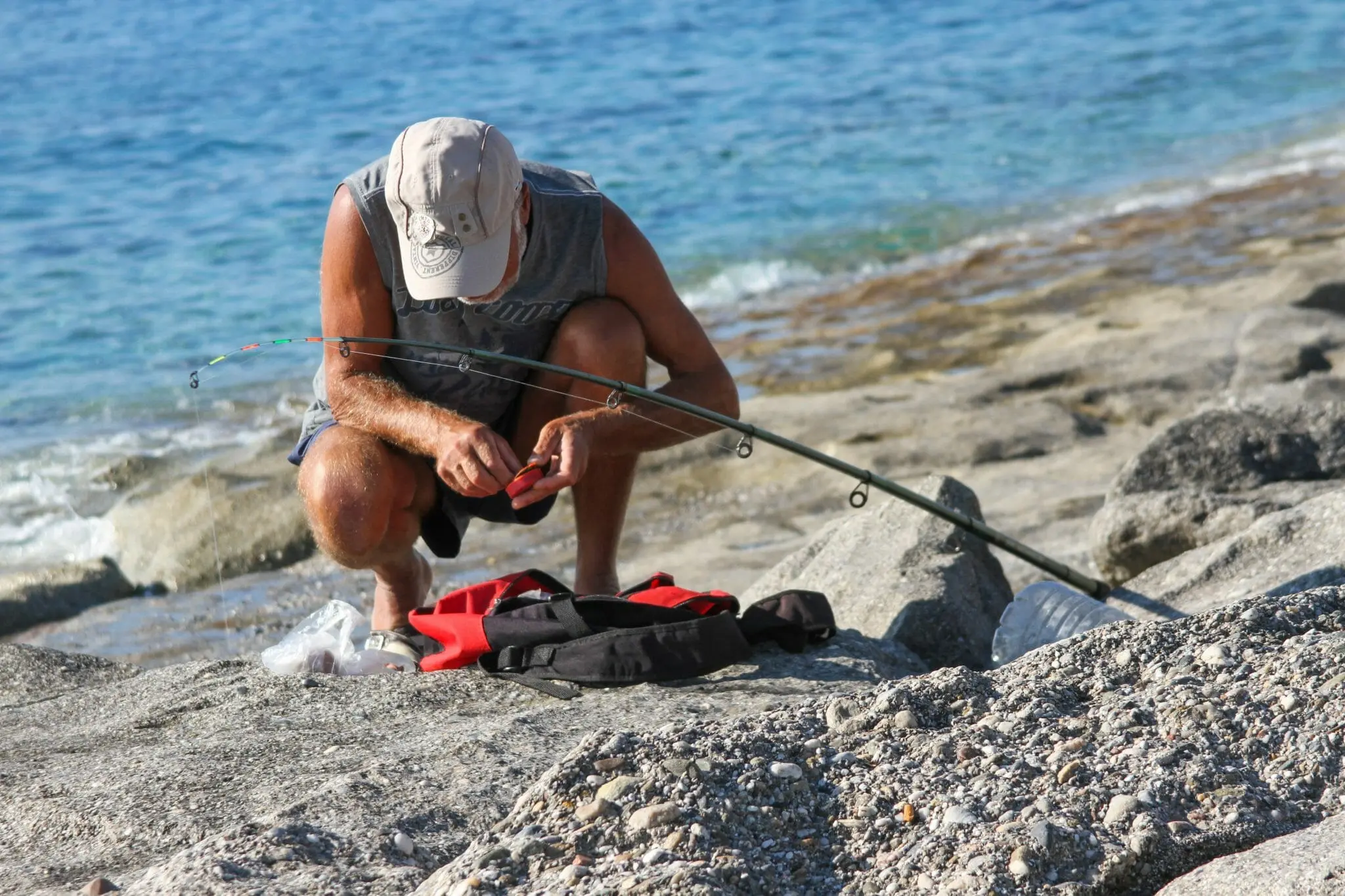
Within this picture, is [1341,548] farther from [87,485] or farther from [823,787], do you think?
[87,485]

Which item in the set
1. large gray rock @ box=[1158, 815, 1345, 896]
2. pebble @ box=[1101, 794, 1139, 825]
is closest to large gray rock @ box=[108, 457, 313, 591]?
pebble @ box=[1101, 794, 1139, 825]

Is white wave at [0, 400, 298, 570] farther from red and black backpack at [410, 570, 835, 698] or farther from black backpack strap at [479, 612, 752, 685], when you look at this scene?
black backpack strap at [479, 612, 752, 685]

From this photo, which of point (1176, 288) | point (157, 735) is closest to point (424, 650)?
point (157, 735)

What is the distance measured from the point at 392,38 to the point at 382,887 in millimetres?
17211

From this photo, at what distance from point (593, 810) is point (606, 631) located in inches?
39.1

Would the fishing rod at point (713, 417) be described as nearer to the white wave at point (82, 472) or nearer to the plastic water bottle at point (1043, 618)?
the plastic water bottle at point (1043, 618)

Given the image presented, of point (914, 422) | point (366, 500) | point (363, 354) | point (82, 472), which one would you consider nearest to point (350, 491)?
point (366, 500)

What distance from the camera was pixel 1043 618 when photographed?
3.45 m

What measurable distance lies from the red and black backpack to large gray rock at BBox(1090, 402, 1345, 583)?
4.03 feet

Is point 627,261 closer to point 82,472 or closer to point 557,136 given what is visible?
point 82,472

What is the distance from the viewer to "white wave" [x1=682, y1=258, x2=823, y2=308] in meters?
9.17

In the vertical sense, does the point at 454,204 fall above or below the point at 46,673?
above

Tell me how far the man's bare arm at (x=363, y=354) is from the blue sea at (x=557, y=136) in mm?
2825

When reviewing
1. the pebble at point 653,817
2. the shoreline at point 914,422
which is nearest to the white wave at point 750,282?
the shoreline at point 914,422
